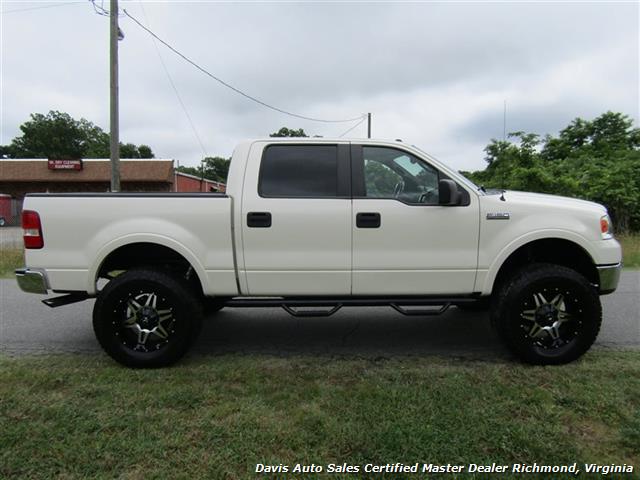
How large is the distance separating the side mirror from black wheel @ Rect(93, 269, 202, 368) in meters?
2.33

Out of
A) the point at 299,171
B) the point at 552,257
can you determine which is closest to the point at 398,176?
the point at 299,171

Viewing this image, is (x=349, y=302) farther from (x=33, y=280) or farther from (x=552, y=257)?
(x=33, y=280)

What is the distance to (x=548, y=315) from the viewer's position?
366cm

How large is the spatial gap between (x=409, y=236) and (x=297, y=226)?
0.98 meters

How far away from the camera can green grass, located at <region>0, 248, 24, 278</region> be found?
8820mm

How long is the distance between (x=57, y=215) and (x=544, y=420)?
4.07 m

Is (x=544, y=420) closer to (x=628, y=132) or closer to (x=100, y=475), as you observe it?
(x=100, y=475)

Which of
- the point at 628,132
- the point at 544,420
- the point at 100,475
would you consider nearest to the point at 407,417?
the point at 544,420

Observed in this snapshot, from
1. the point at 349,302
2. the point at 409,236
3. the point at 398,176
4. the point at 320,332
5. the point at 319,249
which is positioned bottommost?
the point at 320,332

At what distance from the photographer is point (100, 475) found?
223 cm

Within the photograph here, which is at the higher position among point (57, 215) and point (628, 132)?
point (628, 132)

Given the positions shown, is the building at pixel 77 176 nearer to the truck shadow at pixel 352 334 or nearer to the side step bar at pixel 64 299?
the truck shadow at pixel 352 334

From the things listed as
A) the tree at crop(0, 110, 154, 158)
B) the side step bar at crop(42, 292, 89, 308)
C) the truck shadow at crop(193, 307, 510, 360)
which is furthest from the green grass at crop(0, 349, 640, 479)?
the tree at crop(0, 110, 154, 158)

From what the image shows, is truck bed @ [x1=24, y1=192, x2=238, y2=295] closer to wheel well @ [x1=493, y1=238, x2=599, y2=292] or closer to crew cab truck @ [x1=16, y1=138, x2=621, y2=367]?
crew cab truck @ [x1=16, y1=138, x2=621, y2=367]
